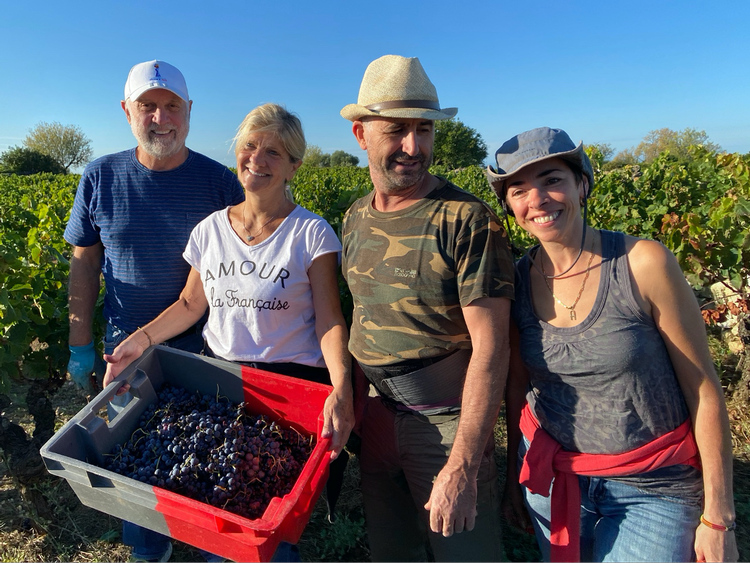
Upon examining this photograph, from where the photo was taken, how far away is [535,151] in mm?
1687

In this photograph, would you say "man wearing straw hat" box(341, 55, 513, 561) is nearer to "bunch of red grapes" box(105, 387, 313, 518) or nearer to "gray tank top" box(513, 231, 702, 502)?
"gray tank top" box(513, 231, 702, 502)

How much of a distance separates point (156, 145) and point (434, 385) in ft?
6.62

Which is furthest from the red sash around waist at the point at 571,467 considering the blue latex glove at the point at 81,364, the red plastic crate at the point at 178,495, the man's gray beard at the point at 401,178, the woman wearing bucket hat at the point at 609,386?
the blue latex glove at the point at 81,364

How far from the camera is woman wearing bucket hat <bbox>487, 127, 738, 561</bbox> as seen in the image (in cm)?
163

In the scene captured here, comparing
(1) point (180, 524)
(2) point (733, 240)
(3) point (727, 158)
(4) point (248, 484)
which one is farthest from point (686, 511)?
(3) point (727, 158)

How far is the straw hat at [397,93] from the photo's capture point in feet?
6.32

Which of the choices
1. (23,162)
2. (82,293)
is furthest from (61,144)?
(82,293)

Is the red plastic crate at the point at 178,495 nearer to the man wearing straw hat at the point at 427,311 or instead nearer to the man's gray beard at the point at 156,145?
the man wearing straw hat at the point at 427,311

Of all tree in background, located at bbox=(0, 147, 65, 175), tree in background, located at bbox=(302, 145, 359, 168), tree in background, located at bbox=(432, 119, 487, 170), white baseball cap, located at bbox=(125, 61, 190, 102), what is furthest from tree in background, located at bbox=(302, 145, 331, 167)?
white baseball cap, located at bbox=(125, 61, 190, 102)

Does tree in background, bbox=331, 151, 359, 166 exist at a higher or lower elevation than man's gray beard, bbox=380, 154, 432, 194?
higher

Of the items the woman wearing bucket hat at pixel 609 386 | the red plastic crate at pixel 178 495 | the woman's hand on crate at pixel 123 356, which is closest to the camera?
the red plastic crate at pixel 178 495

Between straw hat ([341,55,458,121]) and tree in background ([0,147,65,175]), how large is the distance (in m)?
63.1

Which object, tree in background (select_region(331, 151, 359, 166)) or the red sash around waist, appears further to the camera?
tree in background (select_region(331, 151, 359, 166))

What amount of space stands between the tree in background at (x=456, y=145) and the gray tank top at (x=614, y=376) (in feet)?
229
